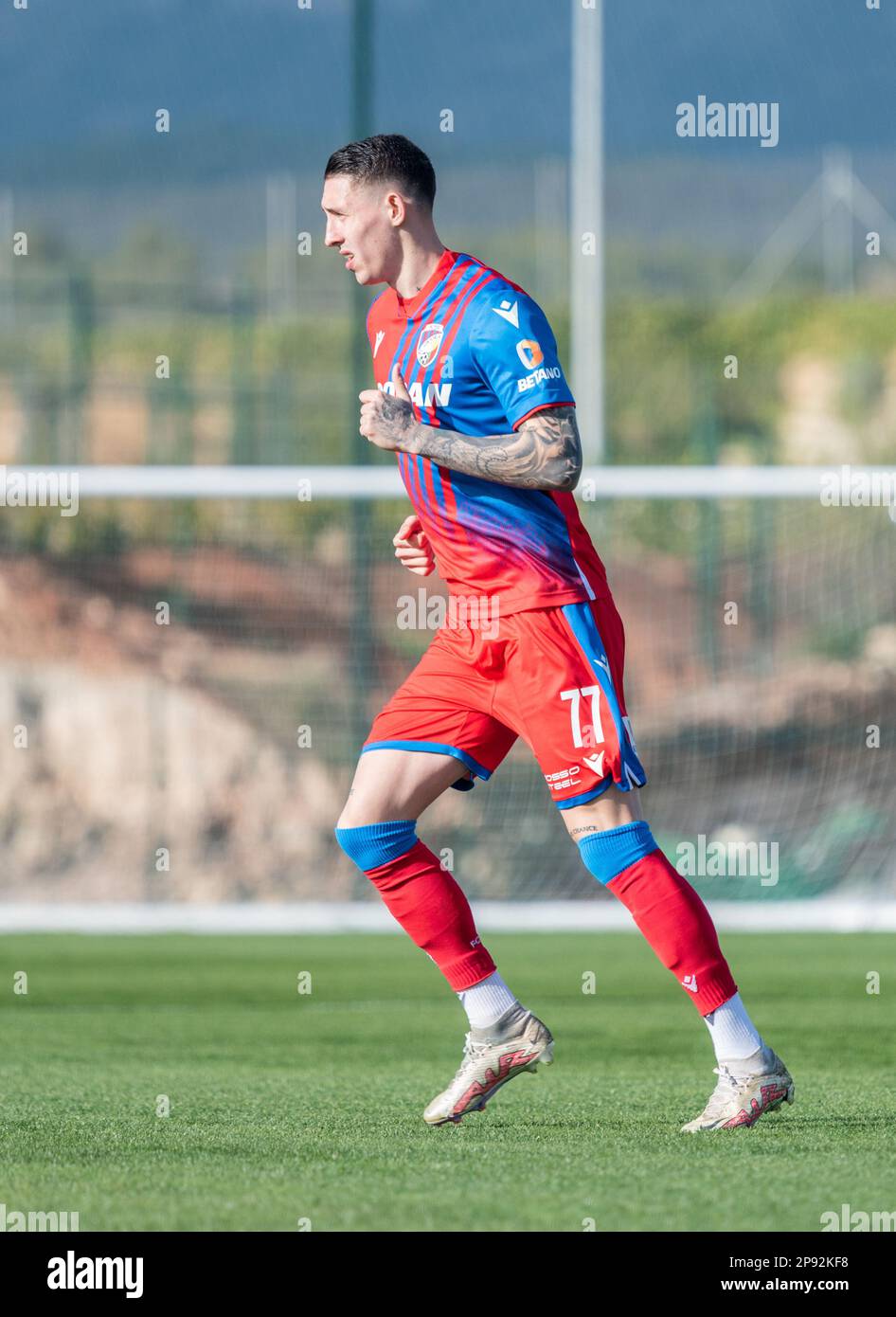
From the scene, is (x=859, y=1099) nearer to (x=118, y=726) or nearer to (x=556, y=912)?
(x=556, y=912)

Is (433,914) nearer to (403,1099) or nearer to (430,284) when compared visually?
(403,1099)

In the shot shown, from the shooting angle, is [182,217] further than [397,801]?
Yes

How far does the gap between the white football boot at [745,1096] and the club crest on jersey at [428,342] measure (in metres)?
1.77

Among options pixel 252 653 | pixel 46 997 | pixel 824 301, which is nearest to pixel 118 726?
pixel 252 653

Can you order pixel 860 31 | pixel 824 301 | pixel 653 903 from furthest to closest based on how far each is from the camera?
1. pixel 824 301
2. pixel 860 31
3. pixel 653 903

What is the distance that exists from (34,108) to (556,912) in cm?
1707

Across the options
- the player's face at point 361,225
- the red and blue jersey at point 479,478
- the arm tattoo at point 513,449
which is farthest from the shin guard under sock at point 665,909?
the player's face at point 361,225

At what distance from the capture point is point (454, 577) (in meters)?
5.06

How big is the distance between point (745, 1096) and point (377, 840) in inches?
42.0

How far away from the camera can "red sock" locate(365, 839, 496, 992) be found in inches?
203

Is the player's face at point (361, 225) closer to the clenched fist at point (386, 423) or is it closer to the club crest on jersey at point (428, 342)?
the club crest on jersey at point (428, 342)

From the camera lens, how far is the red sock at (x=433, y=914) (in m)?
5.16

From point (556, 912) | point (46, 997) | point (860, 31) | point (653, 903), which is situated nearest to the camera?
point (653, 903)

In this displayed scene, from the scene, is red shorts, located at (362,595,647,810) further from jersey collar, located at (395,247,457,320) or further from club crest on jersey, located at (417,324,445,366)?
jersey collar, located at (395,247,457,320)
